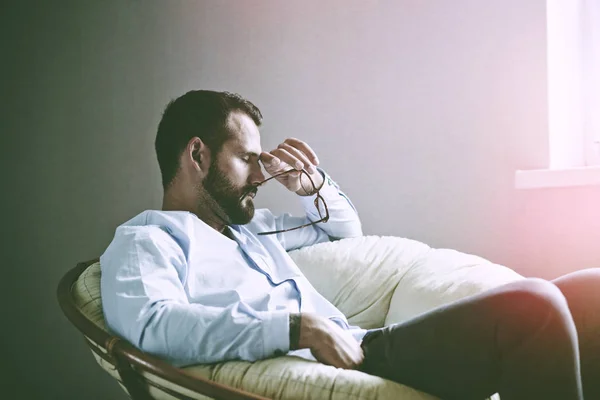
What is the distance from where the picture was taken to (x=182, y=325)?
0.97 meters

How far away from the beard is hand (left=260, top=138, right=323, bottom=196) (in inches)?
4.9

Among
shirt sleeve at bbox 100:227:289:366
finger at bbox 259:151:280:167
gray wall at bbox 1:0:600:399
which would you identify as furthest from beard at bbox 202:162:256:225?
gray wall at bbox 1:0:600:399

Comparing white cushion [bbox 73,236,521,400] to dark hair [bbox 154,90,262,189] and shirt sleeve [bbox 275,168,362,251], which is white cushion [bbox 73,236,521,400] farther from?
dark hair [bbox 154,90,262,189]

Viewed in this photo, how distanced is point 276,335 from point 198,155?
1.91 feet

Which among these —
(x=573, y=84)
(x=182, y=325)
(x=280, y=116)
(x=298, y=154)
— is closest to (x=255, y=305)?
(x=182, y=325)

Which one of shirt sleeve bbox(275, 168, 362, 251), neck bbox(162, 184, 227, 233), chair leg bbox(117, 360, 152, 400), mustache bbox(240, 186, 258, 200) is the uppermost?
mustache bbox(240, 186, 258, 200)

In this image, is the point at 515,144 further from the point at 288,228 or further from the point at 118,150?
the point at 118,150

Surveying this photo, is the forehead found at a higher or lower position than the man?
higher

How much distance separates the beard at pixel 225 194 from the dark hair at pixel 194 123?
6cm

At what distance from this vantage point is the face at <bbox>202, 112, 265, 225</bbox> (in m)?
1.39

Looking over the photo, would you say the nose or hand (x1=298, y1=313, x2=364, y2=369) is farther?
the nose

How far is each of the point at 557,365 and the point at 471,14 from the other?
1393 mm

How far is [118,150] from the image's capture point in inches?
79.1

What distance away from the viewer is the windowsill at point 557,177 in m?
1.66
